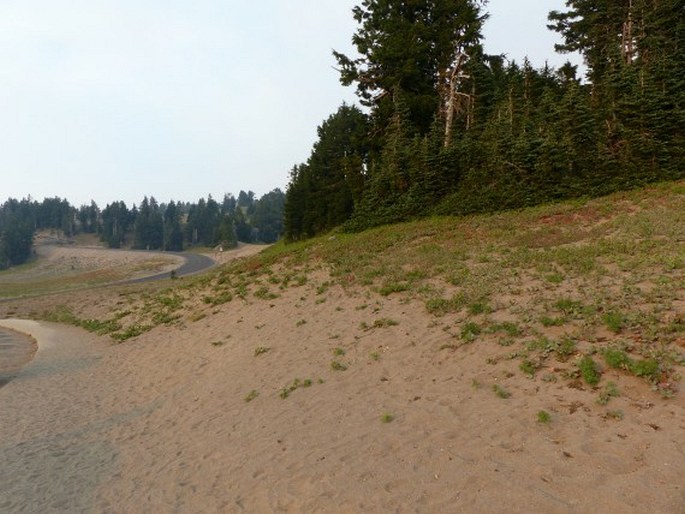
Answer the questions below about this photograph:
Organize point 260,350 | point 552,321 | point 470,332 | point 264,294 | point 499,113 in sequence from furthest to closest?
1. point 499,113
2. point 264,294
3. point 260,350
4. point 470,332
5. point 552,321

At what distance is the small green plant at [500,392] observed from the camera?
8594 mm

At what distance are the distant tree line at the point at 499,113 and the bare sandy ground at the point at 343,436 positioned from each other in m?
16.4

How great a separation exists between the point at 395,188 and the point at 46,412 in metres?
25.6

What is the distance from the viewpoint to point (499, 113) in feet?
102

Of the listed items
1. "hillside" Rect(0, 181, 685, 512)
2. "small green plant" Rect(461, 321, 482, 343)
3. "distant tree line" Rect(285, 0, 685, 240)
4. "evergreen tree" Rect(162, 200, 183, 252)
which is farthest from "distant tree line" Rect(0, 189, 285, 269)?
"small green plant" Rect(461, 321, 482, 343)

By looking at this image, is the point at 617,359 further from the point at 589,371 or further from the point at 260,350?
the point at 260,350

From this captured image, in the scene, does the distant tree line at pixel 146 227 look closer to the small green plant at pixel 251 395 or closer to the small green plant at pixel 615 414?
the small green plant at pixel 251 395

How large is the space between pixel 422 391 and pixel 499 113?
27.3 meters

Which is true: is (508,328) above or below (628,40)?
below

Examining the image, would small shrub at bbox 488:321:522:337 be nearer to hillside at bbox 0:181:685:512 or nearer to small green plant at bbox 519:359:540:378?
hillside at bbox 0:181:685:512

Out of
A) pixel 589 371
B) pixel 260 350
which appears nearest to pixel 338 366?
pixel 260 350

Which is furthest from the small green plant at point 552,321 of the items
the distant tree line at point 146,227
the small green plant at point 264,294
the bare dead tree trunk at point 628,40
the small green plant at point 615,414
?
the distant tree line at point 146,227

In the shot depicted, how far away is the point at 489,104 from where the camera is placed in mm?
35625

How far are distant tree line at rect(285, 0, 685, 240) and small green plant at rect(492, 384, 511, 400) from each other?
20120mm
